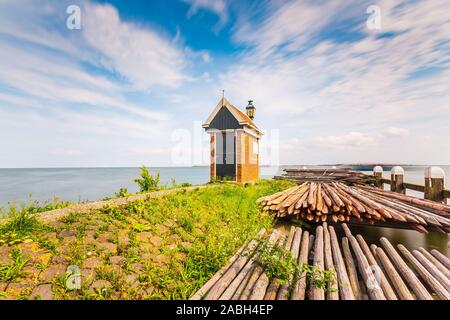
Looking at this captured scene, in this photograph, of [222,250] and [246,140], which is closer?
[222,250]

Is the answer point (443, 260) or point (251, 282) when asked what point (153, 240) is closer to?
point (251, 282)

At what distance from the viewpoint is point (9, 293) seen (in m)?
2.85

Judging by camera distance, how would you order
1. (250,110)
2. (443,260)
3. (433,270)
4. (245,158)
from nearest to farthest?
(433,270)
(443,260)
(245,158)
(250,110)

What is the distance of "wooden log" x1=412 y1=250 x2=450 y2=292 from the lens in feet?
10.8

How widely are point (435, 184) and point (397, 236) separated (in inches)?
135

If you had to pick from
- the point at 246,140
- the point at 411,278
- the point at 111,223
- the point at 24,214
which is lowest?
the point at 411,278

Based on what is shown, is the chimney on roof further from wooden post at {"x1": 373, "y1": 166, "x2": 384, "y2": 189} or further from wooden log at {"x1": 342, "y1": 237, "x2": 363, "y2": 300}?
wooden log at {"x1": 342, "y1": 237, "x2": 363, "y2": 300}

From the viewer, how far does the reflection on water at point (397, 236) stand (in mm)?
6070

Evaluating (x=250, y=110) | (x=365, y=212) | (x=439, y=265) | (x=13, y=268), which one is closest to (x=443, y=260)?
(x=439, y=265)

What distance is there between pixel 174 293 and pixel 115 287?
98cm

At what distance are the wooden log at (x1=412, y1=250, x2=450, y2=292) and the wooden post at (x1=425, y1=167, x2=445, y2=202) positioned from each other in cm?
515

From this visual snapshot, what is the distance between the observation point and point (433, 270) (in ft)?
12.1
